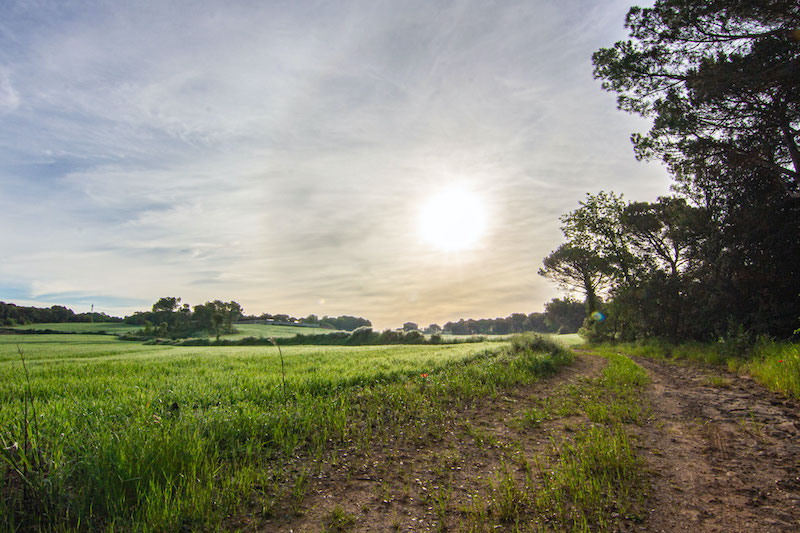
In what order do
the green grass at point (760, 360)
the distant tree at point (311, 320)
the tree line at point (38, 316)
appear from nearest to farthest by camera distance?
the green grass at point (760, 360) < the tree line at point (38, 316) < the distant tree at point (311, 320)

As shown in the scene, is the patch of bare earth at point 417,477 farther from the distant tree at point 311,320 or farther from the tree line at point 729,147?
the distant tree at point 311,320

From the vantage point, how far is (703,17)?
12664 millimetres

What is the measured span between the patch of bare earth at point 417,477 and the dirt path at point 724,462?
1678 millimetres

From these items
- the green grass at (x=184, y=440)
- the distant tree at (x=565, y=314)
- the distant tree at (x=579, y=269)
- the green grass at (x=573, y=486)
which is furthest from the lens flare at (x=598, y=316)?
the distant tree at (x=565, y=314)

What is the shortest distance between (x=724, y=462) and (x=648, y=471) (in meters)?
1.36

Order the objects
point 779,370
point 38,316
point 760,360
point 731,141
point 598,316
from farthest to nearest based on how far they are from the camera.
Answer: point 38,316
point 598,316
point 731,141
point 760,360
point 779,370

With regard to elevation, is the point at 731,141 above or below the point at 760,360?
above

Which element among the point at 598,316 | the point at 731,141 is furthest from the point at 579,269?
the point at 731,141

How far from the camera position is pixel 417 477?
491 centimetres

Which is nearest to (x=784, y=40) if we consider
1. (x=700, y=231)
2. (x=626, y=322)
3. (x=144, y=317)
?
(x=700, y=231)

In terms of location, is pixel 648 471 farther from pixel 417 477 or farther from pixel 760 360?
pixel 760 360

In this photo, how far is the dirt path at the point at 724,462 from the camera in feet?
11.8

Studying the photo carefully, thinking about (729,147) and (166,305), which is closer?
(729,147)

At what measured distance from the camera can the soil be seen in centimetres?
366
